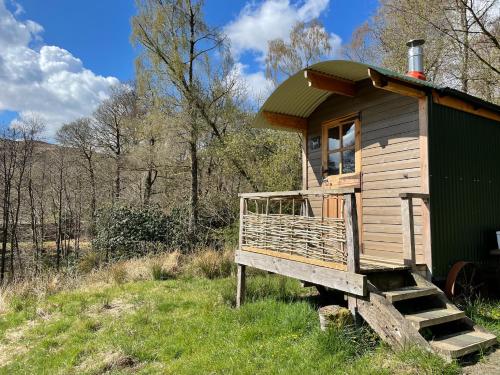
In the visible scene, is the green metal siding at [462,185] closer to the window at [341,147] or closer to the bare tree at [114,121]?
the window at [341,147]

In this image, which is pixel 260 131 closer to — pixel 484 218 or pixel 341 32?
pixel 341 32


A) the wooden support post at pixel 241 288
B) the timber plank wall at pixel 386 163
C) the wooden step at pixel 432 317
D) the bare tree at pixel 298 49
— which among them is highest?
the bare tree at pixel 298 49

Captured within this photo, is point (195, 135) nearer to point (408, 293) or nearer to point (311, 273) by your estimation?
point (311, 273)

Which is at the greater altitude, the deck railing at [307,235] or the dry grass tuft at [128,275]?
the deck railing at [307,235]

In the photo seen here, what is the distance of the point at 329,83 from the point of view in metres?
6.09

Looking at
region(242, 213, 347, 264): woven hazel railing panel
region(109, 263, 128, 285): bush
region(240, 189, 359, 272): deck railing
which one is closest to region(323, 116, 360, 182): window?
region(240, 189, 359, 272): deck railing

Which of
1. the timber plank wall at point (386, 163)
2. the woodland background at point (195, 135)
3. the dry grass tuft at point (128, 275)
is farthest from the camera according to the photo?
the woodland background at point (195, 135)

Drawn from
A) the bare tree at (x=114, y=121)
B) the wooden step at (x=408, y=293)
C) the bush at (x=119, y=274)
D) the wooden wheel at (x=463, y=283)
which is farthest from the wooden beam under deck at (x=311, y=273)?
the bare tree at (x=114, y=121)

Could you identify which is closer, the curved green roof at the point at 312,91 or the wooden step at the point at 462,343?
the wooden step at the point at 462,343

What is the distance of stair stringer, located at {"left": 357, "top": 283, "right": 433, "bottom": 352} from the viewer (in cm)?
359

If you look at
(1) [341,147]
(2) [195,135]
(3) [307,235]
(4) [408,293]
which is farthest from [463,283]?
(2) [195,135]

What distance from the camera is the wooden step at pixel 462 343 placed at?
347 cm

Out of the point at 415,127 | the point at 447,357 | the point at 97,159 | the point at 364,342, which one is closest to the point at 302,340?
the point at 364,342

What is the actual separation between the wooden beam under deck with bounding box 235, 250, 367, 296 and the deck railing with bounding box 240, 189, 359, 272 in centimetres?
7
